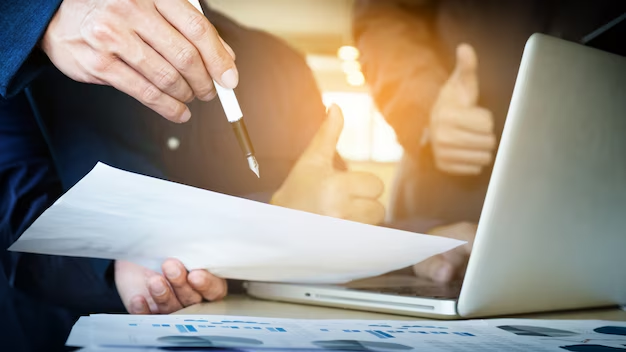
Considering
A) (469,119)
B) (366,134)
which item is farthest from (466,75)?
(366,134)

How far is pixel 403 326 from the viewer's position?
355mm

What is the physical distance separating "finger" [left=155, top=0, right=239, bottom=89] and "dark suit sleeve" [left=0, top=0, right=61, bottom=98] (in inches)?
3.5

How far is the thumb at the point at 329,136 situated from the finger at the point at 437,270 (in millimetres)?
190

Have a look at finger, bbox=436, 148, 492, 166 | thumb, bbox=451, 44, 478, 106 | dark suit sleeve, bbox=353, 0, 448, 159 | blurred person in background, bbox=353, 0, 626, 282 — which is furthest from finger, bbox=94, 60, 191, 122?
dark suit sleeve, bbox=353, 0, 448, 159

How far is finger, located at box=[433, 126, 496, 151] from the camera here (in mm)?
829

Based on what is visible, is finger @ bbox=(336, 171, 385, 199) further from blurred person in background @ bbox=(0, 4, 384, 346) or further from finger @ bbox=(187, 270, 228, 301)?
finger @ bbox=(187, 270, 228, 301)

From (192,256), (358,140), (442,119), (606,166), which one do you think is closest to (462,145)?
(442,119)

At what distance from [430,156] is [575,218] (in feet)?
3.47

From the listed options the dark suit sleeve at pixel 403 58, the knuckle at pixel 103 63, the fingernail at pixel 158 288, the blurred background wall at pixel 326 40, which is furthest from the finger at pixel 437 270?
the blurred background wall at pixel 326 40

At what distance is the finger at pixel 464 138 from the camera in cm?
83

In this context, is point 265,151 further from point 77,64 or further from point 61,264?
point 77,64

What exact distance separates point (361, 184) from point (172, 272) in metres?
0.31

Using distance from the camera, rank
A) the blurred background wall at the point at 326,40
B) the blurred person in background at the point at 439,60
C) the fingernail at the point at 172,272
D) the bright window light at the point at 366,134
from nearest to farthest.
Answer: the fingernail at the point at 172,272
the blurred person in background at the point at 439,60
the blurred background wall at the point at 326,40
the bright window light at the point at 366,134

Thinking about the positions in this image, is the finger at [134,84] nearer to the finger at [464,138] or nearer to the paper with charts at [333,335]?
the paper with charts at [333,335]
